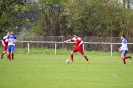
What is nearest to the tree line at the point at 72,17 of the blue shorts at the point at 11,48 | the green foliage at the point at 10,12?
the green foliage at the point at 10,12

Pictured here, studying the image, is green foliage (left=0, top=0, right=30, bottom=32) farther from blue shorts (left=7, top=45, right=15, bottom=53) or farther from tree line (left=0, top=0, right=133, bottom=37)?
blue shorts (left=7, top=45, right=15, bottom=53)

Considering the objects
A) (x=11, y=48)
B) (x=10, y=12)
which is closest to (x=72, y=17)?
(x=10, y=12)

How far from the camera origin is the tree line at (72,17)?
52.2m

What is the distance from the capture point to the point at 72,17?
53.8m

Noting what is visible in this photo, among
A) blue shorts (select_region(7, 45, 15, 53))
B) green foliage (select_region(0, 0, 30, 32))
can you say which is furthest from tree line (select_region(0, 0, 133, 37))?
blue shorts (select_region(7, 45, 15, 53))

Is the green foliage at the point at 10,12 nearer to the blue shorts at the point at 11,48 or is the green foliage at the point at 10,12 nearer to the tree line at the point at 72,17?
the tree line at the point at 72,17

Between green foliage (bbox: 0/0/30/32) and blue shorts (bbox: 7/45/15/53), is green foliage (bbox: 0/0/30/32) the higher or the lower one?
the higher one

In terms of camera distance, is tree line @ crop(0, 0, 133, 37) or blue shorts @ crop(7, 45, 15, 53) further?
tree line @ crop(0, 0, 133, 37)

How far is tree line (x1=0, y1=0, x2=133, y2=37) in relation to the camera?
52.2 meters

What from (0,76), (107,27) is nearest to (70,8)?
(107,27)

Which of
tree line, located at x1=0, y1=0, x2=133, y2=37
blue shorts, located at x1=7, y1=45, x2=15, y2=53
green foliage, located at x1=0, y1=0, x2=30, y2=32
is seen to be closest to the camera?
blue shorts, located at x1=7, y1=45, x2=15, y2=53

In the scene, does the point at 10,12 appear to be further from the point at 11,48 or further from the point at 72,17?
the point at 11,48

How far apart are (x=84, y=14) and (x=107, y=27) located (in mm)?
3419

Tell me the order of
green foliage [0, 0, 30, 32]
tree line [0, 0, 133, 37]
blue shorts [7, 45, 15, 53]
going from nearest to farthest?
blue shorts [7, 45, 15, 53] → tree line [0, 0, 133, 37] → green foliage [0, 0, 30, 32]
